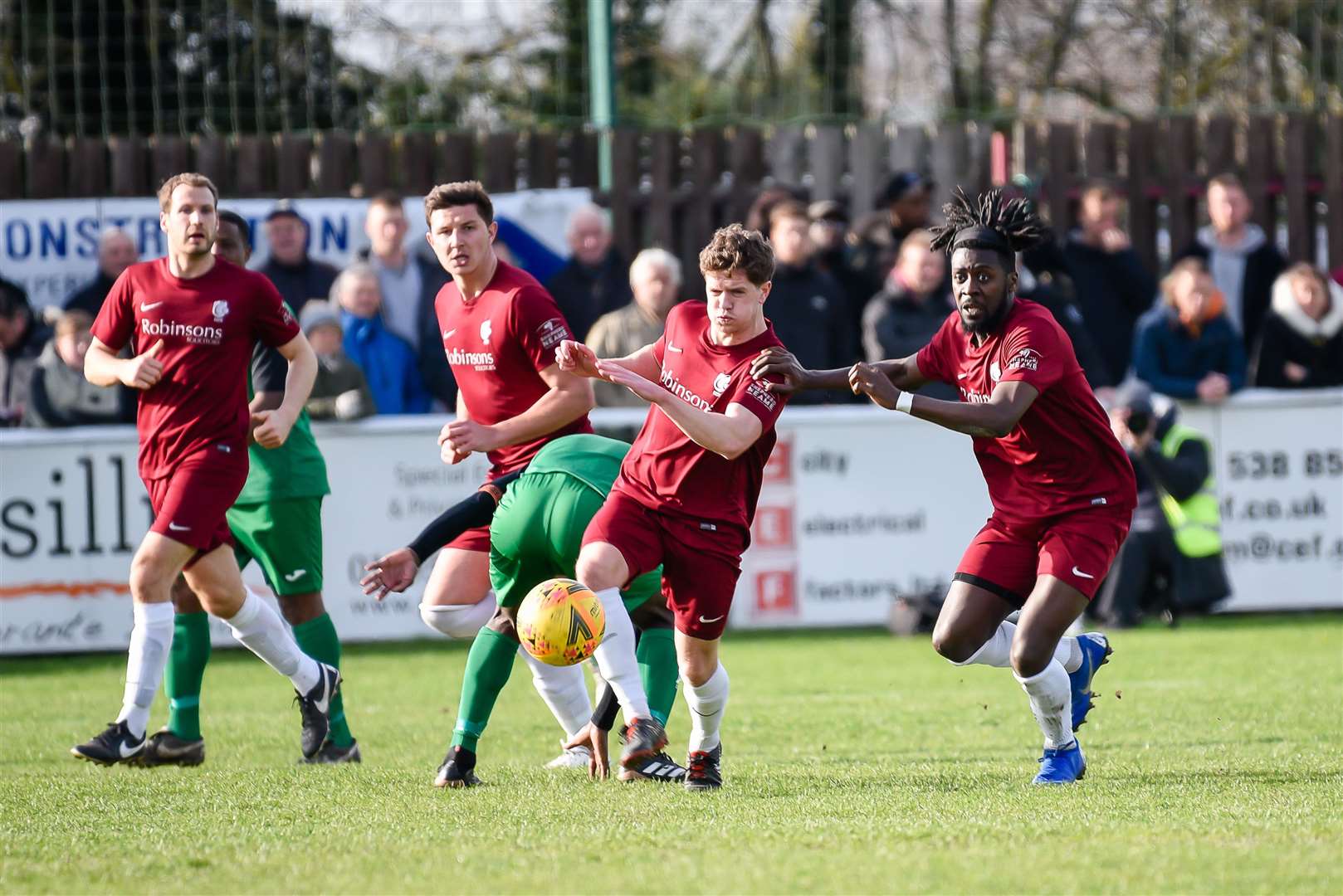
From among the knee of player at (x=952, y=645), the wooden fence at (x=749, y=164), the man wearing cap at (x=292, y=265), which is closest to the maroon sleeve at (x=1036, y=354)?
the knee of player at (x=952, y=645)

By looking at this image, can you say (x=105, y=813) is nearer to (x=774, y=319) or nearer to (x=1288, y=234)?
(x=774, y=319)

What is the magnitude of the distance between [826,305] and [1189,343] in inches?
103

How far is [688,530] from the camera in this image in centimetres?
639

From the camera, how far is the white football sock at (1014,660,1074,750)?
6520mm

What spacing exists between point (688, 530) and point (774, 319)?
20.6 feet

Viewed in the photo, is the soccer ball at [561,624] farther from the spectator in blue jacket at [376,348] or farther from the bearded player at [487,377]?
the spectator in blue jacket at [376,348]

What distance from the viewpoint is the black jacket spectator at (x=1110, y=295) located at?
1339 cm

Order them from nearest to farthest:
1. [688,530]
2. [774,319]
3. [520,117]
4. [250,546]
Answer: [688,530]
[250,546]
[774,319]
[520,117]

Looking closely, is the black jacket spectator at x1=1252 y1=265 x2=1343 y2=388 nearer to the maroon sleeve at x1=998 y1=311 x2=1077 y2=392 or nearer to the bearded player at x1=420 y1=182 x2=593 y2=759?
the maroon sleeve at x1=998 y1=311 x2=1077 y2=392

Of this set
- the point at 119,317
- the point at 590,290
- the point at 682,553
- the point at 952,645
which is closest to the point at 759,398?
the point at 682,553

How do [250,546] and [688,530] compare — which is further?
[250,546]

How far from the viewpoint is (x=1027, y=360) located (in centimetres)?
639

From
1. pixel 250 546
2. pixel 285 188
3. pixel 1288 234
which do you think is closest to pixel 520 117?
pixel 285 188

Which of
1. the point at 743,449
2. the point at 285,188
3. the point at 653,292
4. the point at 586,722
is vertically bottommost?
the point at 586,722
